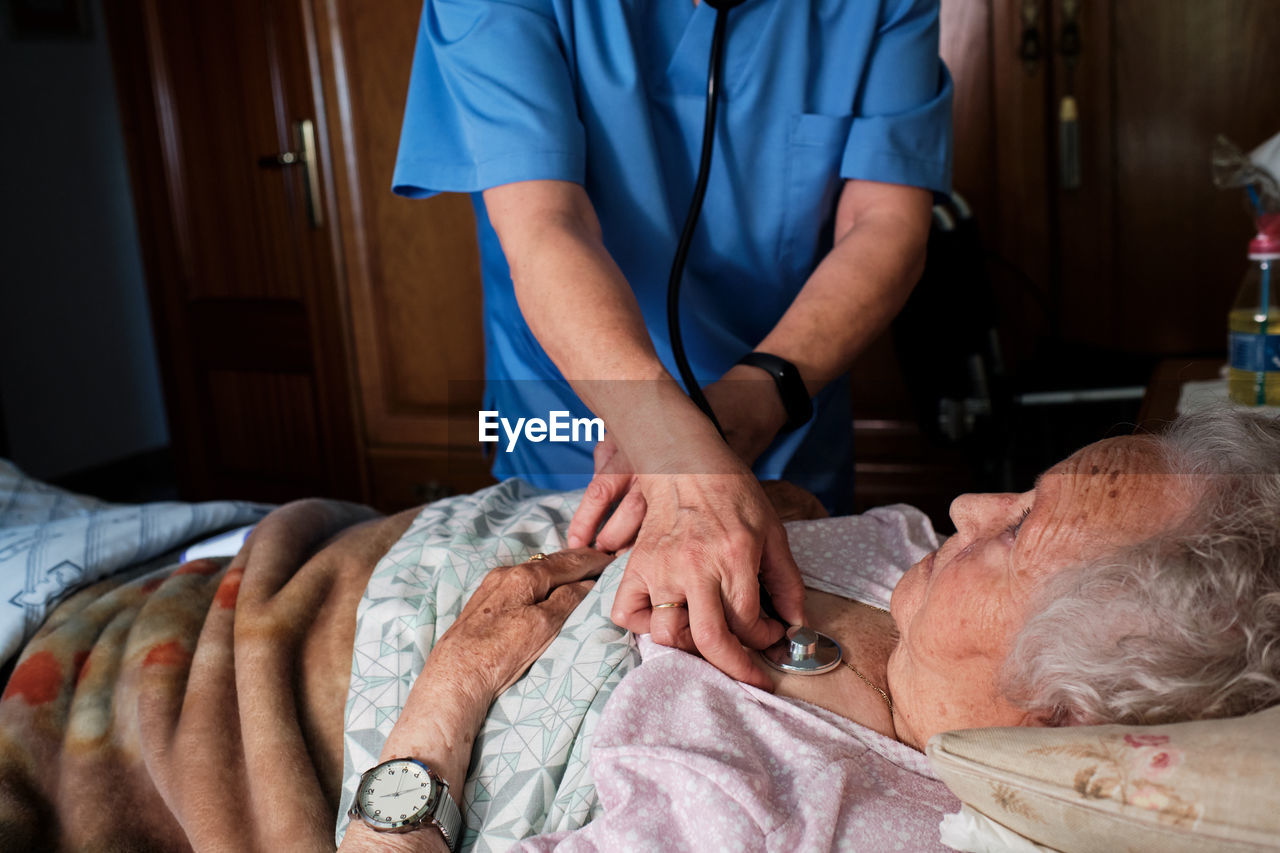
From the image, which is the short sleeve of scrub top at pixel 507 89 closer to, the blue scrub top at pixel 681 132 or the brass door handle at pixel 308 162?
the blue scrub top at pixel 681 132

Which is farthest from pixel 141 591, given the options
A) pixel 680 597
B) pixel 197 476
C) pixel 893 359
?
pixel 197 476

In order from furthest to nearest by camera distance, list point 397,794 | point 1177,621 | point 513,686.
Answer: point 513,686, point 397,794, point 1177,621

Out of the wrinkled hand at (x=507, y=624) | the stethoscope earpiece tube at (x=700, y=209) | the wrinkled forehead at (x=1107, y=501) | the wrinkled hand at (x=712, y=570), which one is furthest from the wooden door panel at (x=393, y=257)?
the wrinkled forehead at (x=1107, y=501)

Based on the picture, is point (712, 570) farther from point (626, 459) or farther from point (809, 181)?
point (809, 181)

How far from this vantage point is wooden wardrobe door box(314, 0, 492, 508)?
259cm

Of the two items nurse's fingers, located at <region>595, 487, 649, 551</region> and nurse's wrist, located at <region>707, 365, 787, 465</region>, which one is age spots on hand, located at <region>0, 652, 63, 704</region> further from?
nurse's wrist, located at <region>707, 365, 787, 465</region>

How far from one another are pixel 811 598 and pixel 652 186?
1.74ft

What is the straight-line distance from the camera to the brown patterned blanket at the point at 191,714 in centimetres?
91

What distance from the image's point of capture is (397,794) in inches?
30.1

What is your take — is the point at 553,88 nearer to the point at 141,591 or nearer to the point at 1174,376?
the point at 141,591

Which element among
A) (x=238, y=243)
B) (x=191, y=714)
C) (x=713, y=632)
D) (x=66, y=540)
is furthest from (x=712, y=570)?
(x=238, y=243)

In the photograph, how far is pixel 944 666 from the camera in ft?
2.67

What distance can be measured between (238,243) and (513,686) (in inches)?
97.0

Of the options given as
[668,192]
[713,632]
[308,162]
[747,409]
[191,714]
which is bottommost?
[191,714]
